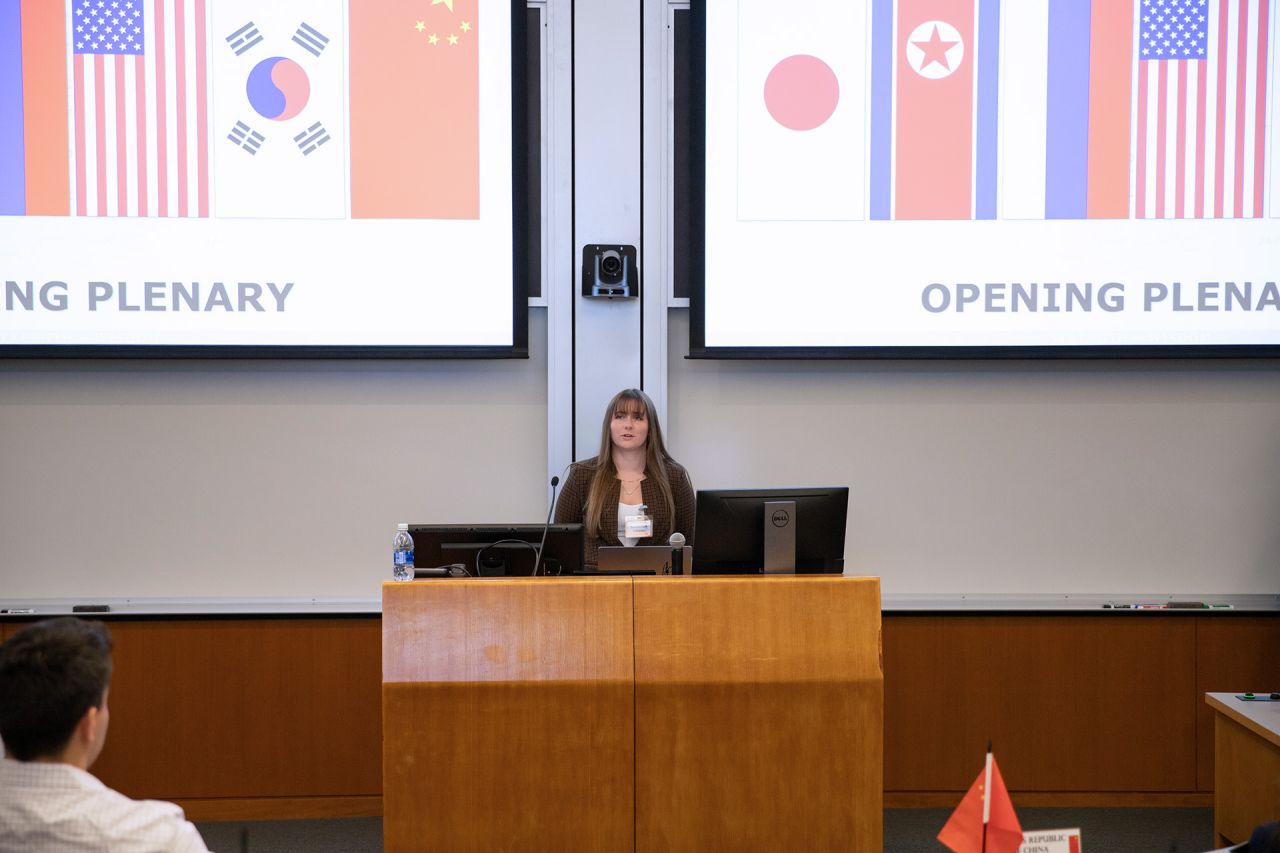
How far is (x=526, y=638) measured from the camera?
2279mm

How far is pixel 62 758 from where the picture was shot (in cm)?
141

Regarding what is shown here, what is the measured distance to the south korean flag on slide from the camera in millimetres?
3676

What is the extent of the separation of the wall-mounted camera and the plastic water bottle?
1.53 m

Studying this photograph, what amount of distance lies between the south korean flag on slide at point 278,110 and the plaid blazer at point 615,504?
4.68 feet

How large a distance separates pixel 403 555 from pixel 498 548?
0.83 ft

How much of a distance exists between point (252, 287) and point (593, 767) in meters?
2.44

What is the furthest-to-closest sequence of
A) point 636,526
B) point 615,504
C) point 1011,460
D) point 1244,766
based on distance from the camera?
point 1011,460 < point 615,504 < point 636,526 < point 1244,766

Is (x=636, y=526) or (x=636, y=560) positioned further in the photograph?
(x=636, y=526)

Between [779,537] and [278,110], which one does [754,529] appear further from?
[278,110]

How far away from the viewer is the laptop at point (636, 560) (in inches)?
104

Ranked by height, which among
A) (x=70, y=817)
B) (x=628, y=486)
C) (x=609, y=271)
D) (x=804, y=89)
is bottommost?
(x=70, y=817)

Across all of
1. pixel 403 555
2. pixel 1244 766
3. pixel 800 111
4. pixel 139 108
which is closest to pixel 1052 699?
pixel 1244 766

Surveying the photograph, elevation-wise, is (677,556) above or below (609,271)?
below

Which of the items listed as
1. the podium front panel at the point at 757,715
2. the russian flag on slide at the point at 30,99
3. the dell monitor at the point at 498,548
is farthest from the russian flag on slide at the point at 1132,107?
the russian flag on slide at the point at 30,99
